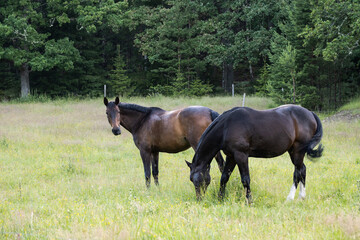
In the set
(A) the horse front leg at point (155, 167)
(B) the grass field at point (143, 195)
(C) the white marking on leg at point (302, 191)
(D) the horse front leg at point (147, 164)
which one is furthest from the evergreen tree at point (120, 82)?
(C) the white marking on leg at point (302, 191)

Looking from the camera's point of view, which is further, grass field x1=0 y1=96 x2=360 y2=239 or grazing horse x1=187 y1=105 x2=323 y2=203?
grazing horse x1=187 y1=105 x2=323 y2=203

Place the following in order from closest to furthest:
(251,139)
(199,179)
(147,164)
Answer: (199,179)
(251,139)
(147,164)

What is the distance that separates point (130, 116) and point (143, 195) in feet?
6.85

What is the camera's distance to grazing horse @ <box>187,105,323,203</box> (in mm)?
5738

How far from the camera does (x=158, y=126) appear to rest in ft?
25.2

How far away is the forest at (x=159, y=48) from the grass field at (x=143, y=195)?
34.8 feet

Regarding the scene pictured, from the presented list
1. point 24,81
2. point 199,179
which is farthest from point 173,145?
point 24,81

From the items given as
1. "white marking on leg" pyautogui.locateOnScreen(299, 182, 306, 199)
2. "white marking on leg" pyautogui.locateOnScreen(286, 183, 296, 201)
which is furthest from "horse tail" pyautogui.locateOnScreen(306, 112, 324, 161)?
"white marking on leg" pyautogui.locateOnScreen(286, 183, 296, 201)

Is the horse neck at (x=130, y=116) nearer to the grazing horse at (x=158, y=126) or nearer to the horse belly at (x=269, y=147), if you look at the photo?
the grazing horse at (x=158, y=126)

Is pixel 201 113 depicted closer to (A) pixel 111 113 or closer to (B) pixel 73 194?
(A) pixel 111 113

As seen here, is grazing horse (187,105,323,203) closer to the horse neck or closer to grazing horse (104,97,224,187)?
grazing horse (104,97,224,187)

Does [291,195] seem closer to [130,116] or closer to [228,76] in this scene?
[130,116]

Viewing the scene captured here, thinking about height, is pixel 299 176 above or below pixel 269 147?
below

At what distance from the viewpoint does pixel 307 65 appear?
20359mm
